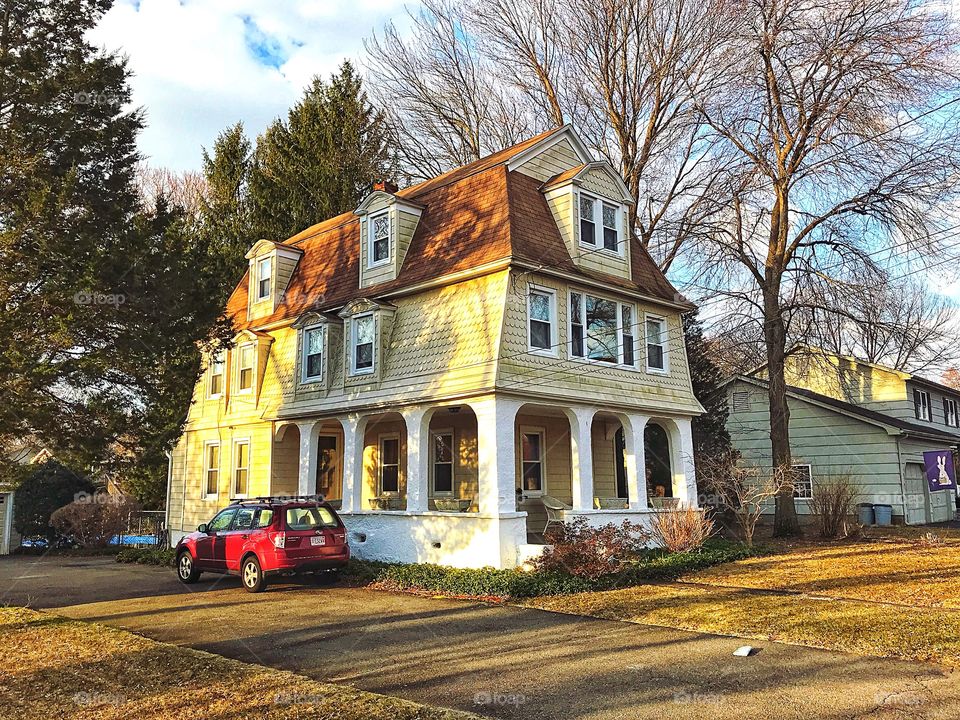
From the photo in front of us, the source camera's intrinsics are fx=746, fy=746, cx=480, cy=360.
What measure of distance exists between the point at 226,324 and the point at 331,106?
21352 millimetres

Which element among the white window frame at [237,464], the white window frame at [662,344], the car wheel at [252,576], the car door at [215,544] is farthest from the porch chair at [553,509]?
the white window frame at [237,464]

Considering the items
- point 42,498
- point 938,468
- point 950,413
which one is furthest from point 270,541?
point 950,413

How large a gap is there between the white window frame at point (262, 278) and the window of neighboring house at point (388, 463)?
6.17 m

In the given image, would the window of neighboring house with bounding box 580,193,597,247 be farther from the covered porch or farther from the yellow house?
the covered porch

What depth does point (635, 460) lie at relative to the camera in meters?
17.9

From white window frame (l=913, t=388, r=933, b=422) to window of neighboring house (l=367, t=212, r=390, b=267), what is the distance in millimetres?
23558

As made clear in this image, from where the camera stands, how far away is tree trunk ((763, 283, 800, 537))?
→ 22.0 meters

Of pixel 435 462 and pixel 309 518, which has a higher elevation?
pixel 435 462

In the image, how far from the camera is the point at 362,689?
24.4 feet

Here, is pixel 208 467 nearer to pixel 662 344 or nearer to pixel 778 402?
pixel 662 344

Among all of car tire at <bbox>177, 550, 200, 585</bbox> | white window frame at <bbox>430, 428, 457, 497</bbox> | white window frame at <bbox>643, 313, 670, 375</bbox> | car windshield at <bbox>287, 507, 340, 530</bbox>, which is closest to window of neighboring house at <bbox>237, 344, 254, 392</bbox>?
white window frame at <bbox>430, 428, 457, 497</bbox>

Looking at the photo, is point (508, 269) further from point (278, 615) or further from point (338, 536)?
point (278, 615)

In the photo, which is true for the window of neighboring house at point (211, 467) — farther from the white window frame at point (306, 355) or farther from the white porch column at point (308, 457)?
the white window frame at point (306, 355)

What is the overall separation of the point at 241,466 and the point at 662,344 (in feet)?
42.3
